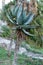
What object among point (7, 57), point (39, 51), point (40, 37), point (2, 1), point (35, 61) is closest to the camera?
point (40, 37)

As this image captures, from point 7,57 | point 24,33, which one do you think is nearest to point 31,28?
point 24,33

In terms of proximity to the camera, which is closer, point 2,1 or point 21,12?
point 21,12

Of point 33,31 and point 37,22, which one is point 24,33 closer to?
point 33,31

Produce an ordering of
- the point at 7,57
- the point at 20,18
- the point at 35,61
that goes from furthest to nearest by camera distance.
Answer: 1. the point at 7,57
2. the point at 35,61
3. the point at 20,18

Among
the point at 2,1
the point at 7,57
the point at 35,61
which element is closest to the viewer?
the point at 35,61

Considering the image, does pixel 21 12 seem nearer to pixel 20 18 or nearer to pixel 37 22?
pixel 20 18

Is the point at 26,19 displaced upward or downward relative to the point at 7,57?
upward

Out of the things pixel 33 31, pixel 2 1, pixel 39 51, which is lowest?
pixel 39 51

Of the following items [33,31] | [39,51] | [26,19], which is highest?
[26,19]

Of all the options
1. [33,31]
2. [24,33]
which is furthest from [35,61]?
[24,33]
